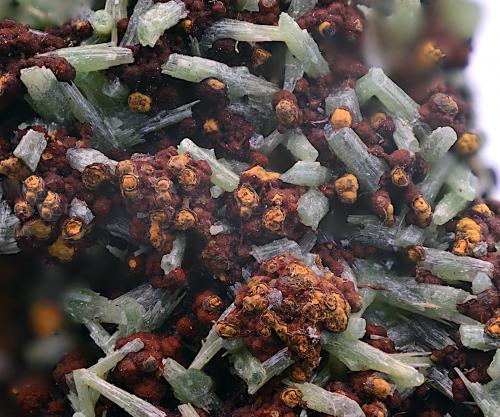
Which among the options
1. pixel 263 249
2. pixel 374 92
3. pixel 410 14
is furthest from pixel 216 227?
pixel 410 14

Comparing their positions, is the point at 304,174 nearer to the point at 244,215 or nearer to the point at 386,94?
the point at 244,215

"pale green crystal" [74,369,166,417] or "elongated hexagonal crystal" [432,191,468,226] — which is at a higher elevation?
"elongated hexagonal crystal" [432,191,468,226]

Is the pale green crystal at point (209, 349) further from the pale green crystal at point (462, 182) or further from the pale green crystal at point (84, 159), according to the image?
the pale green crystal at point (462, 182)

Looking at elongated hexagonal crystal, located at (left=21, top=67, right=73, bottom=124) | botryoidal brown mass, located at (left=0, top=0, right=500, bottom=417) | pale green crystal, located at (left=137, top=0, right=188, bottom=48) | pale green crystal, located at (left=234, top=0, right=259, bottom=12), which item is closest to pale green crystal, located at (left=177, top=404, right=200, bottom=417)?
botryoidal brown mass, located at (left=0, top=0, right=500, bottom=417)

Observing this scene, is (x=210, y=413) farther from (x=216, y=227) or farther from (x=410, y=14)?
(x=410, y=14)

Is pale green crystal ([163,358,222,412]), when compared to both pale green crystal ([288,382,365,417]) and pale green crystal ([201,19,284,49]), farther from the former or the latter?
pale green crystal ([201,19,284,49])

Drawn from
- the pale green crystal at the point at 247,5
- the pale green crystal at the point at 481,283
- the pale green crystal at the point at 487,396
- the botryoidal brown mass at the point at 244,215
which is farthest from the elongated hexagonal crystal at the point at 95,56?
the pale green crystal at the point at 487,396
